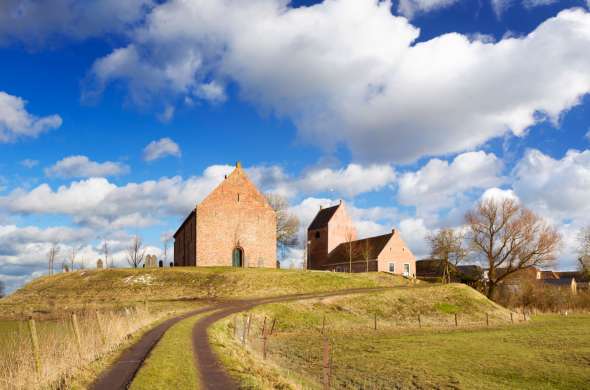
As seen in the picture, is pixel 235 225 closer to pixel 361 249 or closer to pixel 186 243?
pixel 186 243

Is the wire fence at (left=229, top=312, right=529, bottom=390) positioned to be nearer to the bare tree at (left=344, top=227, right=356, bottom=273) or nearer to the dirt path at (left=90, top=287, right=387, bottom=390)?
the dirt path at (left=90, top=287, right=387, bottom=390)

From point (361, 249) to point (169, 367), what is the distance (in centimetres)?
6454

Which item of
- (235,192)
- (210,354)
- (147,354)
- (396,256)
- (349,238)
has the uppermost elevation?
(235,192)

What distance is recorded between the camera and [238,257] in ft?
202

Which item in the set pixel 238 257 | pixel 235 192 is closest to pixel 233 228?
pixel 238 257

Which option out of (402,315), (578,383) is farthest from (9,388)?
(402,315)

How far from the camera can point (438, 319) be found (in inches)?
1709

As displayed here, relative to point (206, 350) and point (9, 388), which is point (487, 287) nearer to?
point (206, 350)

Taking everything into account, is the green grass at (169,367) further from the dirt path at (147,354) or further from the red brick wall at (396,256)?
the red brick wall at (396,256)

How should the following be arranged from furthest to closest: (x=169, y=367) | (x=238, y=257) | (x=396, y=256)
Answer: (x=396, y=256) < (x=238, y=257) < (x=169, y=367)

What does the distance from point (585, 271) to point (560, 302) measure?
20661 mm

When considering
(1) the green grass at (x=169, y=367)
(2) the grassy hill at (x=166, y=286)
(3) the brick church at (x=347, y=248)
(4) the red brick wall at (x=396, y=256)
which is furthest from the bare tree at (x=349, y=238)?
(1) the green grass at (x=169, y=367)

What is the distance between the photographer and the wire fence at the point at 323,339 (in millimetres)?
18703

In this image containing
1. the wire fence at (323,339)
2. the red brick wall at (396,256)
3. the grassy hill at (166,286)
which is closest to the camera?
the wire fence at (323,339)
